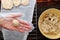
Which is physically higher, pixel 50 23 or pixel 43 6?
pixel 43 6

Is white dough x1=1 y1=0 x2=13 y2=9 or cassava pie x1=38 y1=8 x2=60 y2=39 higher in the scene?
white dough x1=1 y1=0 x2=13 y2=9

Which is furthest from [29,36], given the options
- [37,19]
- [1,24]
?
[1,24]

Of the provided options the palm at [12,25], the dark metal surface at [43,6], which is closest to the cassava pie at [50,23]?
the dark metal surface at [43,6]

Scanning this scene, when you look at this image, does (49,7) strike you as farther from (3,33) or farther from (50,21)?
(3,33)

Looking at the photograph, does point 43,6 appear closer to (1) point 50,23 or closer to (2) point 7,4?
(1) point 50,23

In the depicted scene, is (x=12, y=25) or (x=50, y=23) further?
(x=50, y=23)

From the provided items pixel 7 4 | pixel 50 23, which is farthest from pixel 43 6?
pixel 7 4

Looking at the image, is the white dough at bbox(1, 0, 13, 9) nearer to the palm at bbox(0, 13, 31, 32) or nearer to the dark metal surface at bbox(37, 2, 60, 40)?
the palm at bbox(0, 13, 31, 32)

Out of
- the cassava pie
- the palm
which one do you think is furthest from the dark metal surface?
the palm

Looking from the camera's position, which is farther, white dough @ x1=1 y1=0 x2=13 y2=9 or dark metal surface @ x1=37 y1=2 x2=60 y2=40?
dark metal surface @ x1=37 y1=2 x2=60 y2=40
